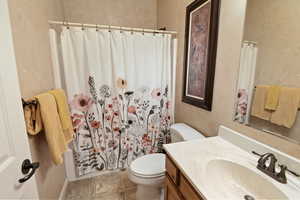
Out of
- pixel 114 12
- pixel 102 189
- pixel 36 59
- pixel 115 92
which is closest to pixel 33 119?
pixel 36 59

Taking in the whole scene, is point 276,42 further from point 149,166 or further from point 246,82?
point 149,166

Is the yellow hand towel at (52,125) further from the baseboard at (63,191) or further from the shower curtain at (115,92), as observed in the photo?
the baseboard at (63,191)

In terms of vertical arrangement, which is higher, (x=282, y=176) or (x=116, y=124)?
(x=282, y=176)

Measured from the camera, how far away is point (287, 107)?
752 mm

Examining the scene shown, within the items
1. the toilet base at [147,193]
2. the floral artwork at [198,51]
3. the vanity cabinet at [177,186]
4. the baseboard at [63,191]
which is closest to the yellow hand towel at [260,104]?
the floral artwork at [198,51]

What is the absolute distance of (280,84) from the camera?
78 centimetres

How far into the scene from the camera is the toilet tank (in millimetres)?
1329

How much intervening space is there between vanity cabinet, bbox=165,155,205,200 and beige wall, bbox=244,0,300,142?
0.60 m

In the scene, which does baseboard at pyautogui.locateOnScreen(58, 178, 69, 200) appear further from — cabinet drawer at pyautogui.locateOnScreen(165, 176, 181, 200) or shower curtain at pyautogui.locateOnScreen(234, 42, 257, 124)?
shower curtain at pyautogui.locateOnScreen(234, 42, 257, 124)

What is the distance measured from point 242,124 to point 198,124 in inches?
18.8

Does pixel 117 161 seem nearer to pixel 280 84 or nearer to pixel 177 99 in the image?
pixel 177 99

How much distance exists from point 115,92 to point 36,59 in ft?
2.49

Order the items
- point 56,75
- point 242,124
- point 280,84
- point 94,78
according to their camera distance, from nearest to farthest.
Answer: point 280,84, point 242,124, point 56,75, point 94,78

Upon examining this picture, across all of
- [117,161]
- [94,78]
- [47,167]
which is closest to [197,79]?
[94,78]
